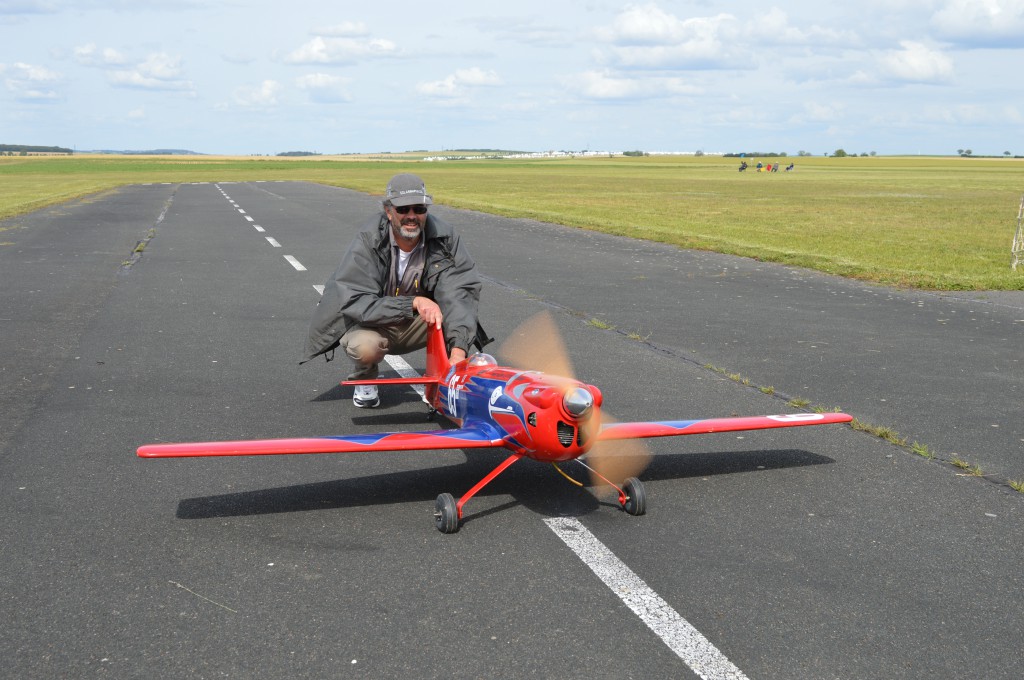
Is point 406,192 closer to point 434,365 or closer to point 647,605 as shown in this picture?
point 434,365

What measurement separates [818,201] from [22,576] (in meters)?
45.5

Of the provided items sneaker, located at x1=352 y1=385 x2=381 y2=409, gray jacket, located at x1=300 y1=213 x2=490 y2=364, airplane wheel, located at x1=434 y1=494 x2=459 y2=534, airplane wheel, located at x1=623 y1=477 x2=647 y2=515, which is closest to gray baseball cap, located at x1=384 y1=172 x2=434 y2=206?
gray jacket, located at x1=300 y1=213 x2=490 y2=364

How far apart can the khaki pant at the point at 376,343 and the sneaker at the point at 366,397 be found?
0.64 feet

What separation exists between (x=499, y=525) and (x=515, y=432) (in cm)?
48

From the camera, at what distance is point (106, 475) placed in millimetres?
5613

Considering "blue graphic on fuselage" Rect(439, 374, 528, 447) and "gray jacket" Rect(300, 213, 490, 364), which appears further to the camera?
"gray jacket" Rect(300, 213, 490, 364)

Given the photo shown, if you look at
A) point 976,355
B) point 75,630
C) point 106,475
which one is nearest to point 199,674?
point 75,630

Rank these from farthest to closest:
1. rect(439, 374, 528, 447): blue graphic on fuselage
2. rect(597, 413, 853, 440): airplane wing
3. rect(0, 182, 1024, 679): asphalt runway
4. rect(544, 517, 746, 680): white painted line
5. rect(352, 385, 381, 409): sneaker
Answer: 1. rect(352, 385, 381, 409): sneaker
2. rect(597, 413, 853, 440): airplane wing
3. rect(439, 374, 528, 447): blue graphic on fuselage
4. rect(0, 182, 1024, 679): asphalt runway
5. rect(544, 517, 746, 680): white painted line

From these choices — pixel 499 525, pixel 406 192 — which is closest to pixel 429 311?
pixel 406 192

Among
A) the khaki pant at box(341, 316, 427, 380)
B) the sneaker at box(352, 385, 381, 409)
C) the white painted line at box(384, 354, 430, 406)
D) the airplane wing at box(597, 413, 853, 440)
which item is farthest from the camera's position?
the white painted line at box(384, 354, 430, 406)

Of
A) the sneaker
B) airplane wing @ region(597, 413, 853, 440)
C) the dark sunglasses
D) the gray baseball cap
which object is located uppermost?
the gray baseball cap

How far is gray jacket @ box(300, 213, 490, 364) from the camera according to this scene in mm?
6625

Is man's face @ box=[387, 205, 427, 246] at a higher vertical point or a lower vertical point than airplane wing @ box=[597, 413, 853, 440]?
higher

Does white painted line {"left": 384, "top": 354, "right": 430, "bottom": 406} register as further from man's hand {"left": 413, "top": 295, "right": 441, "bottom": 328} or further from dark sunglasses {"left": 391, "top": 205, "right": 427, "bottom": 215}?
dark sunglasses {"left": 391, "top": 205, "right": 427, "bottom": 215}
